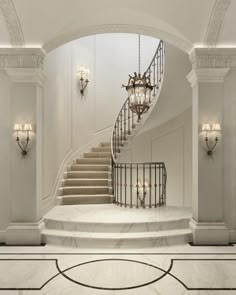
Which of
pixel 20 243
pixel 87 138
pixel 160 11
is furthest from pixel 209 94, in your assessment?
pixel 87 138

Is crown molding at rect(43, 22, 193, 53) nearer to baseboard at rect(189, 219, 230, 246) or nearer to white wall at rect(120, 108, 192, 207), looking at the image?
baseboard at rect(189, 219, 230, 246)

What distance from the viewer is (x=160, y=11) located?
153 inches

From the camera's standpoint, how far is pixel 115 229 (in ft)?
14.7

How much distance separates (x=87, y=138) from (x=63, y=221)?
13.5 feet

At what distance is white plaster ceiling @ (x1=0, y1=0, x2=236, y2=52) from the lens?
146 inches

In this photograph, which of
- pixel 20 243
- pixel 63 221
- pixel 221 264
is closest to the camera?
pixel 221 264

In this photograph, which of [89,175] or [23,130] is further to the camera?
[89,175]

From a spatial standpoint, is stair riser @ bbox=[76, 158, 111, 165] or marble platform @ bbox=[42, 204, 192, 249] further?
stair riser @ bbox=[76, 158, 111, 165]

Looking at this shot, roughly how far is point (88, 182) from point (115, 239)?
2627mm

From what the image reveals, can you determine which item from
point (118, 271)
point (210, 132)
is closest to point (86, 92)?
point (210, 132)

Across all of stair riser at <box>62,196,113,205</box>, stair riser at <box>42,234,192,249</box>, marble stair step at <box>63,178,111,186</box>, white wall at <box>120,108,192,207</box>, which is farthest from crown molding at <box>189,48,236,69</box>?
stair riser at <box>62,196,113,205</box>

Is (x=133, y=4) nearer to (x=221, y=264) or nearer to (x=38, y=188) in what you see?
(x=38, y=188)

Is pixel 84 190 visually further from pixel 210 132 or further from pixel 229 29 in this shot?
pixel 229 29

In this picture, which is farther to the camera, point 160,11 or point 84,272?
point 160,11
